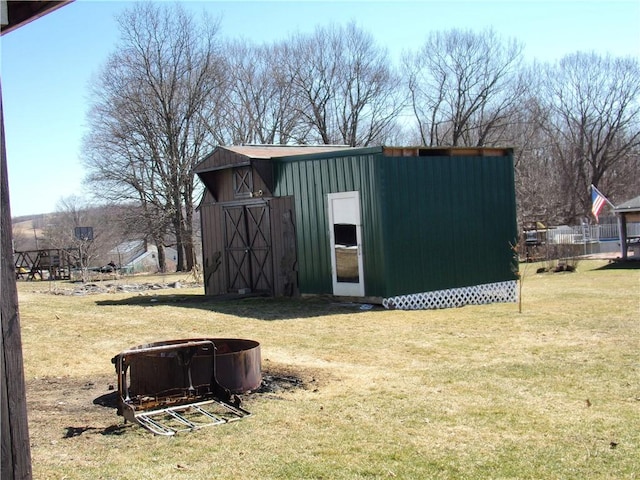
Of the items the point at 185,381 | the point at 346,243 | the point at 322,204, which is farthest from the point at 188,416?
the point at 322,204

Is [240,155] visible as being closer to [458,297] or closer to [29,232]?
[458,297]

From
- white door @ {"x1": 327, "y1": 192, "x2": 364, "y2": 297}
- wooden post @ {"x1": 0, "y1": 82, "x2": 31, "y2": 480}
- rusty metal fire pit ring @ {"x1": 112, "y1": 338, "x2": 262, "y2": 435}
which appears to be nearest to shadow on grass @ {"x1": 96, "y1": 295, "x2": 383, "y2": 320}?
white door @ {"x1": 327, "y1": 192, "x2": 364, "y2": 297}

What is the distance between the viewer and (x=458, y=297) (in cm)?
1444

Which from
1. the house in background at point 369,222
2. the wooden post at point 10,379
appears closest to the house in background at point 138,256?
the house in background at point 369,222

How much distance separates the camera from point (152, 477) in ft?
14.4

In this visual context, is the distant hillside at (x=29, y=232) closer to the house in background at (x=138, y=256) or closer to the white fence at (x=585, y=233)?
the house in background at (x=138, y=256)

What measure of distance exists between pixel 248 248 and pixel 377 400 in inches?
386

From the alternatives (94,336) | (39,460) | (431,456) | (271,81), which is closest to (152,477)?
(39,460)

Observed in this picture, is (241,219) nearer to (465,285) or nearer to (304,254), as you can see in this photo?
(304,254)

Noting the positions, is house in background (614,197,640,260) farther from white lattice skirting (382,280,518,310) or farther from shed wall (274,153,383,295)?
shed wall (274,153,383,295)

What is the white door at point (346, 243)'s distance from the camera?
13477 millimetres

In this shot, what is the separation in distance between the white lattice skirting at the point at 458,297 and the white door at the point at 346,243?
32.1 inches

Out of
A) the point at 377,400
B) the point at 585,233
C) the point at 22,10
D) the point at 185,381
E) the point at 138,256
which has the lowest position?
the point at 377,400

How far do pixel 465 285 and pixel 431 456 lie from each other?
10160 millimetres
